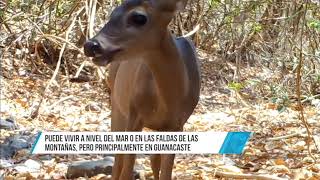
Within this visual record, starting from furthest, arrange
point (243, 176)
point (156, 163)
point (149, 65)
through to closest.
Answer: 1. point (243, 176)
2. point (156, 163)
3. point (149, 65)

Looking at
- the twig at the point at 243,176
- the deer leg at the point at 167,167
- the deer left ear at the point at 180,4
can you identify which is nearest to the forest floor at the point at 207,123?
the twig at the point at 243,176

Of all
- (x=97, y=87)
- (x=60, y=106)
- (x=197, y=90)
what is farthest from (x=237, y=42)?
(x=197, y=90)

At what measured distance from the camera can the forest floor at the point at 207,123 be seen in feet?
9.52

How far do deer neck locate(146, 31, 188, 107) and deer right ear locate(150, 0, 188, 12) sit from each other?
0.09 meters

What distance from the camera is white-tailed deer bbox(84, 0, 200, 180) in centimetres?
176

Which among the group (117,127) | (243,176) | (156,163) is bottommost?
(243,176)

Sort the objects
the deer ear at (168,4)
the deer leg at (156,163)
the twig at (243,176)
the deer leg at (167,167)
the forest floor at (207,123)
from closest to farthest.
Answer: the deer ear at (168,4) < the deer leg at (167,167) < the deer leg at (156,163) < the twig at (243,176) < the forest floor at (207,123)

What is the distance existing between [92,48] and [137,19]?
184 mm

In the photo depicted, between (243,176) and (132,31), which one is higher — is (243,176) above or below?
below

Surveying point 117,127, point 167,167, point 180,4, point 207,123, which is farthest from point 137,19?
point 207,123

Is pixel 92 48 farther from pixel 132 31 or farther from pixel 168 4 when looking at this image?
pixel 168 4

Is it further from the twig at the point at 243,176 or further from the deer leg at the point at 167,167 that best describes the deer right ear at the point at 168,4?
the twig at the point at 243,176

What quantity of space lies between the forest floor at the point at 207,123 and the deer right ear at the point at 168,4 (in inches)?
37.3

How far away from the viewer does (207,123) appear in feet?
13.9
